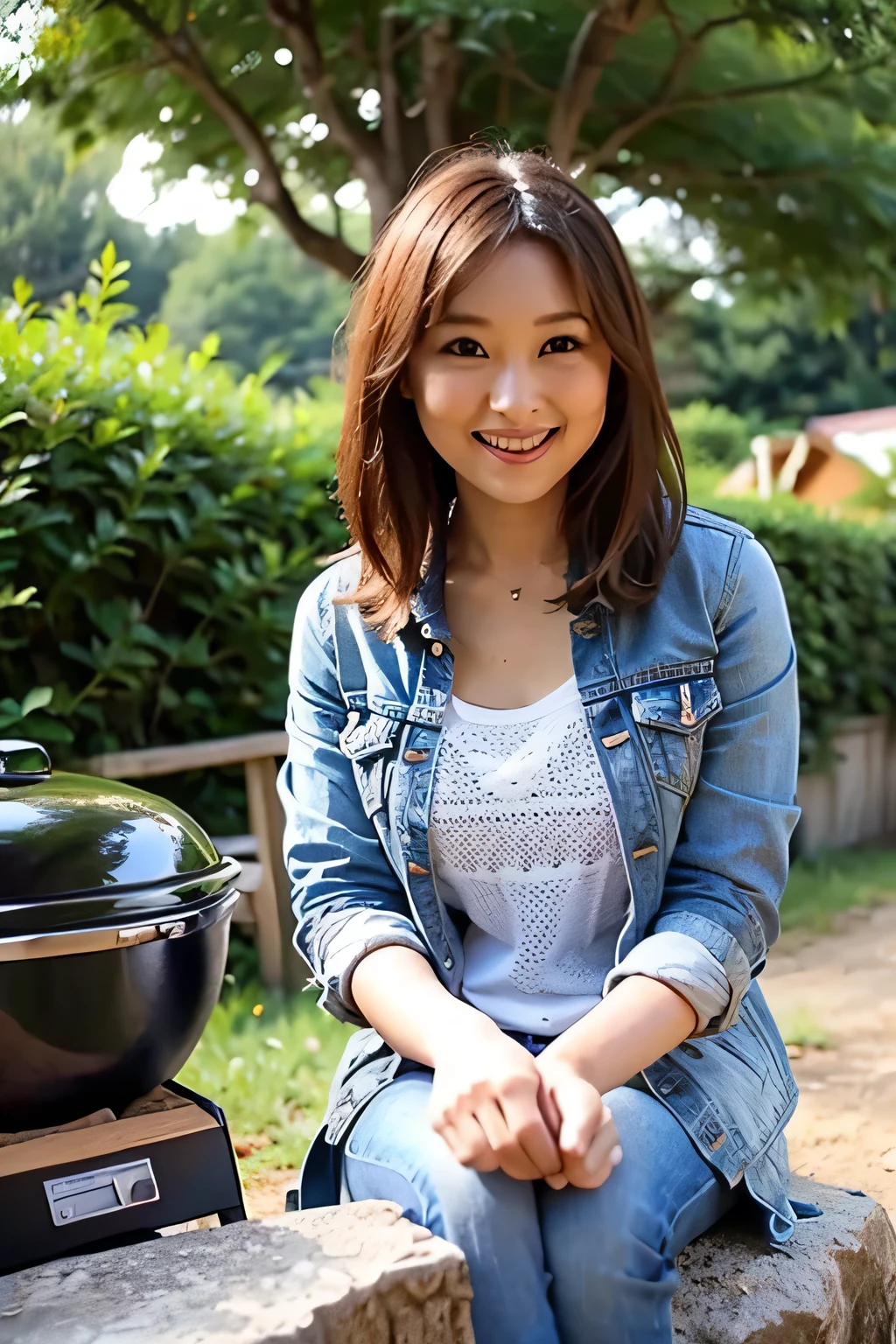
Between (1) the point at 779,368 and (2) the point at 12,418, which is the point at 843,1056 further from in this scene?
(1) the point at 779,368

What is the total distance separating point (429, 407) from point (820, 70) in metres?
4.34

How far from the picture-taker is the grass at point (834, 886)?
506cm

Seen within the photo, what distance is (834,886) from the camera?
5562mm

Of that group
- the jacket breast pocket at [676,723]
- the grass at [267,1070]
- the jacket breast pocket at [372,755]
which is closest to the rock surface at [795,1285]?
the jacket breast pocket at [676,723]

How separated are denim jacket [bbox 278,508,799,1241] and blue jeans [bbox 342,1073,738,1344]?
0.10m

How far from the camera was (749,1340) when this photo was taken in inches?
57.1

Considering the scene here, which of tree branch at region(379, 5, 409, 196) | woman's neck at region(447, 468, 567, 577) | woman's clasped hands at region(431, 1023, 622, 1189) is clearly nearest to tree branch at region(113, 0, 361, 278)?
tree branch at region(379, 5, 409, 196)

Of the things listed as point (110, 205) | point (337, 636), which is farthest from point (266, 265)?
point (337, 636)

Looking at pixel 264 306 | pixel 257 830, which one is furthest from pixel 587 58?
pixel 264 306

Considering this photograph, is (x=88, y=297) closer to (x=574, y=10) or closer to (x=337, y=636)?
(x=337, y=636)

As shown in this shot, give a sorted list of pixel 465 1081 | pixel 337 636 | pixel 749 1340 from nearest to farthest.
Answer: pixel 465 1081 < pixel 749 1340 < pixel 337 636

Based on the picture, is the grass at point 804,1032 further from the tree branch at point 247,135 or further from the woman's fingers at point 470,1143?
the tree branch at point 247,135

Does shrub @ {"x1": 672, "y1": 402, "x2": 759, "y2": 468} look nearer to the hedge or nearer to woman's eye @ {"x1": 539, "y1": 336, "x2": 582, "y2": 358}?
A: the hedge

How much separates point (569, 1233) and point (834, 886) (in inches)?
179
